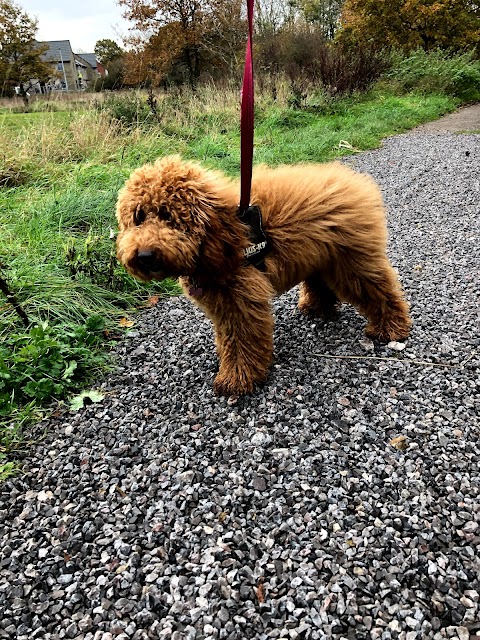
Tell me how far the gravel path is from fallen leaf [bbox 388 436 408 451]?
0.05 feet

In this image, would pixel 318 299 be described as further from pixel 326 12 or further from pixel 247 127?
pixel 326 12

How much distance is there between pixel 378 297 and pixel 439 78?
17.7 meters

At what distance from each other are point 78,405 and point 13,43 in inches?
1362

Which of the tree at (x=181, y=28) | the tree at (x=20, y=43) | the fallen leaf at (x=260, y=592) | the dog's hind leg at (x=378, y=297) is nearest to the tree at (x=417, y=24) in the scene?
the tree at (x=181, y=28)

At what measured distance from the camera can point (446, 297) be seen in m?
4.05

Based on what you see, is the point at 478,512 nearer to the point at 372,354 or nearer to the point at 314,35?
the point at 372,354

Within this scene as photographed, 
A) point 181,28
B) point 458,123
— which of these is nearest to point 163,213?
point 458,123

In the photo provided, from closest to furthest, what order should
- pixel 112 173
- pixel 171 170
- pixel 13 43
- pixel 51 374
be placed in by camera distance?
pixel 171 170
pixel 51 374
pixel 112 173
pixel 13 43

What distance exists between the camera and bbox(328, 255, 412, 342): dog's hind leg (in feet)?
10.9

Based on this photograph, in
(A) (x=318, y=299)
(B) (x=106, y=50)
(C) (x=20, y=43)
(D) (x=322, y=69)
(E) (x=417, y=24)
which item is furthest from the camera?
(B) (x=106, y=50)

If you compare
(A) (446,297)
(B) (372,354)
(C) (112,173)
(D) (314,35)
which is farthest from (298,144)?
(D) (314,35)

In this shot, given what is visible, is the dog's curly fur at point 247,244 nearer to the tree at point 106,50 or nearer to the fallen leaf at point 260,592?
the fallen leaf at point 260,592

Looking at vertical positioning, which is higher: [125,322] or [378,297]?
[378,297]

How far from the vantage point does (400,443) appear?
2.51 metres
